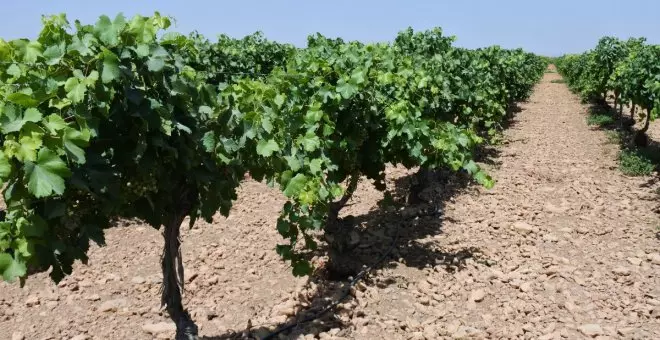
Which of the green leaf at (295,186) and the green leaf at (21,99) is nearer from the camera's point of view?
the green leaf at (21,99)

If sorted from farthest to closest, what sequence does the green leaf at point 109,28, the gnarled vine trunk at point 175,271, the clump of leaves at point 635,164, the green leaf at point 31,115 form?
the clump of leaves at point 635,164 → the gnarled vine trunk at point 175,271 → the green leaf at point 109,28 → the green leaf at point 31,115

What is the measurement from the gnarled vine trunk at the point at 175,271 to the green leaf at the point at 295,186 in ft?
2.35

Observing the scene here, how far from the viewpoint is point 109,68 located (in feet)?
8.41

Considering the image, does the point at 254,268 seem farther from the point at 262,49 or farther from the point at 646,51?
the point at 646,51

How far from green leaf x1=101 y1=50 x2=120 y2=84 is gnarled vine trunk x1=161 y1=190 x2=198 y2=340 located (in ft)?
4.25

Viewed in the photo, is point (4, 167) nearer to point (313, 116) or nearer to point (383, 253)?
point (313, 116)

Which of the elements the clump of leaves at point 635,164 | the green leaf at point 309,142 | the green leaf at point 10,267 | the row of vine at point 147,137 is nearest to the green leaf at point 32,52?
the row of vine at point 147,137

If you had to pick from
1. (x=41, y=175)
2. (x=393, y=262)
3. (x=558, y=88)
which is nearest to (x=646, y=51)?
(x=393, y=262)

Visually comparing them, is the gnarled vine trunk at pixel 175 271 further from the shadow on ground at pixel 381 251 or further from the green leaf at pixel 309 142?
the green leaf at pixel 309 142

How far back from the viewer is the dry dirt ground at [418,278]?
5.04 meters

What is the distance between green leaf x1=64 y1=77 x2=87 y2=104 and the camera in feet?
8.11

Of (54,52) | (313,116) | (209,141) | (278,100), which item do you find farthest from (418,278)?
(54,52)

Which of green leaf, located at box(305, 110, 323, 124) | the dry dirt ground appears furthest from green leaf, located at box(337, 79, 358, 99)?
the dry dirt ground

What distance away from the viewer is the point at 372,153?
19.0ft
